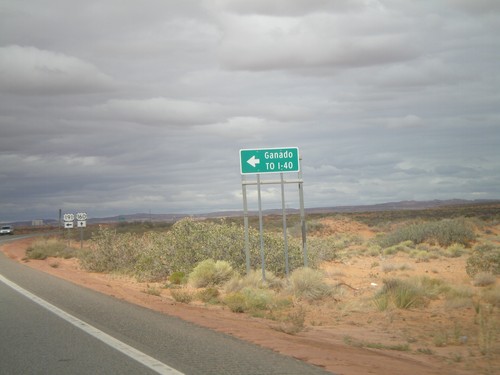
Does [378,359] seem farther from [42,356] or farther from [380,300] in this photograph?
[380,300]

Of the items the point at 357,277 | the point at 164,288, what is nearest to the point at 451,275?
the point at 357,277

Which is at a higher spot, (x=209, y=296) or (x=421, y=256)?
(x=209, y=296)

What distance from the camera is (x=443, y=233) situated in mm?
40562

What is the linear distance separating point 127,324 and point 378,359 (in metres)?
5.06

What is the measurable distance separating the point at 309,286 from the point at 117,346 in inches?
367

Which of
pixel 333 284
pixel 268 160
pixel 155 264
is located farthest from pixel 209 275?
pixel 155 264

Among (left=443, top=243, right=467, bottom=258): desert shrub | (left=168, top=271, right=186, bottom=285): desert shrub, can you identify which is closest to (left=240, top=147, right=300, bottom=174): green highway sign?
(left=168, top=271, right=186, bottom=285): desert shrub

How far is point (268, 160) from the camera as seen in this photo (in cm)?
2034

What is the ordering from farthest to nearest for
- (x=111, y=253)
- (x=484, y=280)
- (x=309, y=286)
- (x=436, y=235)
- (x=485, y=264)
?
(x=436, y=235) < (x=111, y=253) < (x=485, y=264) < (x=484, y=280) < (x=309, y=286)

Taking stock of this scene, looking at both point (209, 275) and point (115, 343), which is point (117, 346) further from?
point (209, 275)

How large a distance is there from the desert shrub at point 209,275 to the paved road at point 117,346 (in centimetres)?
639

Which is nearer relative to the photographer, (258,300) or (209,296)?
(258,300)

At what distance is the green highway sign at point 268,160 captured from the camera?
20.3 m

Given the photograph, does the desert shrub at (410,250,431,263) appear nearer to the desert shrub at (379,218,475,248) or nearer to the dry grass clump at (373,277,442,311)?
the desert shrub at (379,218,475,248)
